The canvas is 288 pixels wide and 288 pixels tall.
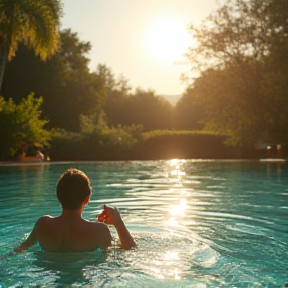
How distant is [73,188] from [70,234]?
1.77 feet

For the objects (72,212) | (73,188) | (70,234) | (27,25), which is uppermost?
(27,25)

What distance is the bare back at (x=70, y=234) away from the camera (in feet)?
15.2

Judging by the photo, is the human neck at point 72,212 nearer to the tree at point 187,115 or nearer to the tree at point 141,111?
the tree at point 141,111

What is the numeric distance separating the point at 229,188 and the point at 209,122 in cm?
1840

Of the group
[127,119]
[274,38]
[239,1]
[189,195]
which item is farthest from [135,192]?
[127,119]

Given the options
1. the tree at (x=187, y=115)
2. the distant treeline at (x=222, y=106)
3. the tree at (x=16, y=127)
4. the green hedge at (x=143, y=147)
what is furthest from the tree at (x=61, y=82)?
the tree at (x=187, y=115)

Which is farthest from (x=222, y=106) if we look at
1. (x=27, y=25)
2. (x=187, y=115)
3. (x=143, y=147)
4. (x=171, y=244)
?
(x=187, y=115)

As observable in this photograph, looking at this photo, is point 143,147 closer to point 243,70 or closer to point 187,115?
point 243,70

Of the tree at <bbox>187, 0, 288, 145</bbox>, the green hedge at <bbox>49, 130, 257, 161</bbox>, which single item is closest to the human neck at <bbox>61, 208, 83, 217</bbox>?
the tree at <bbox>187, 0, 288, 145</bbox>

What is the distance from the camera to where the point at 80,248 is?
480 centimetres

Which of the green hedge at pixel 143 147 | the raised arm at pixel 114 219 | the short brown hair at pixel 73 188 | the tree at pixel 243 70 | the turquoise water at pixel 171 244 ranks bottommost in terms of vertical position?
the turquoise water at pixel 171 244

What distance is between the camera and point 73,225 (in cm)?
462

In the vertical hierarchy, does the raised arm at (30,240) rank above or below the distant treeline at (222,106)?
below

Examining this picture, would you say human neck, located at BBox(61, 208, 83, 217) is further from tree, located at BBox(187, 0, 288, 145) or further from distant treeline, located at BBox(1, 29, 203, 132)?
distant treeline, located at BBox(1, 29, 203, 132)
